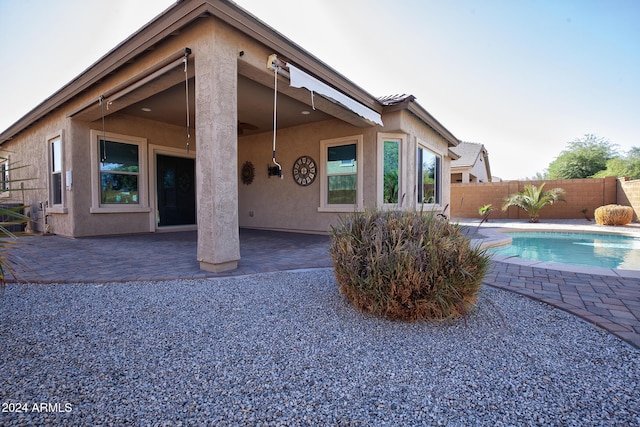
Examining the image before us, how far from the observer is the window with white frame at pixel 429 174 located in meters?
9.45

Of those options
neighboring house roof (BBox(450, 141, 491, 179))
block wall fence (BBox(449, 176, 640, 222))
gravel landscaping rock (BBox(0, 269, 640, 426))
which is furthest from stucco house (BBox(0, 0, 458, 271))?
neighboring house roof (BBox(450, 141, 491, 179))

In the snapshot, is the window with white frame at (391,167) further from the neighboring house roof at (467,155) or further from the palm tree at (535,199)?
the neighboring house roof at (467,155)

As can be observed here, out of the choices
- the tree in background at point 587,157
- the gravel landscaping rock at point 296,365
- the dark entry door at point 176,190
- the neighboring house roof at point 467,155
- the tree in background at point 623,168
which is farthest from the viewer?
the tree in background at point 587,157

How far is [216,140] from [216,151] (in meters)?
0.14

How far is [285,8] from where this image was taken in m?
7.06

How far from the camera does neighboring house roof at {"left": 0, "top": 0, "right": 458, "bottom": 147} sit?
3.89 meters

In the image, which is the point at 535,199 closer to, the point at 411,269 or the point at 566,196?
the point at 566,196

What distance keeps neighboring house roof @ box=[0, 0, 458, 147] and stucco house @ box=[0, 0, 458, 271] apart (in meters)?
0.02

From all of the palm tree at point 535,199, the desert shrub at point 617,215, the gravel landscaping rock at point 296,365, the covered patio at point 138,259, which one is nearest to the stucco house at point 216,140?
the covered patio at point 138,259

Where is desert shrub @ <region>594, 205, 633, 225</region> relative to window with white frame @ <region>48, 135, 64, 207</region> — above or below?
below

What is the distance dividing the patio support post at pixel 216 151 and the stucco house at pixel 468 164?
2029 centimetres

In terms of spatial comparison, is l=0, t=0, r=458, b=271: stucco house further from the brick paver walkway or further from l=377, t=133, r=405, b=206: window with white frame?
the brick paver walkway

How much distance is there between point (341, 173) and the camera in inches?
336

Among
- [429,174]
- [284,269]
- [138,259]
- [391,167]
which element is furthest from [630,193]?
[138,259]
